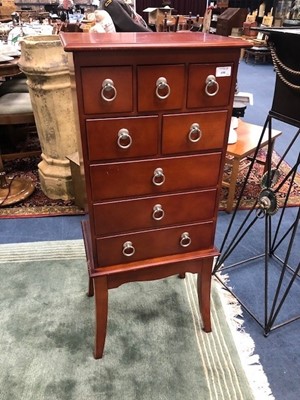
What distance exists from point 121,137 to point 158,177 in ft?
0.56

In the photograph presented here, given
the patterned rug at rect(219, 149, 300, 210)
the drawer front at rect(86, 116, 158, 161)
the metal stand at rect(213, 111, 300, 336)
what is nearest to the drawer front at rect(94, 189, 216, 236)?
the drawer front at rect(86, 116, 158, 161)

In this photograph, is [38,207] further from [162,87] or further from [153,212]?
[162,87]

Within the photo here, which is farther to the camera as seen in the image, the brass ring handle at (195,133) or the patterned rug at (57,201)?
the patterned rug at (57,201)

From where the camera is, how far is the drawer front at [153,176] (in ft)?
3.06

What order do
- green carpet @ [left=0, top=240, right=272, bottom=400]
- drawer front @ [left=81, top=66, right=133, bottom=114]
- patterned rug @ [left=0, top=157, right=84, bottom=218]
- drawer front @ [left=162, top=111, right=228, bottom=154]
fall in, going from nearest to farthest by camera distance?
1. drawer front @ [left=81, top=66, right=133, bottom=114]
2. drawer front @ [left=162, top=111, right=228, bottom=154]
3. green carpet @ [left=0, top=240, right=272, bottom=400]
4. patterned rug @ [left=0, top=157, right=84, bottom=218]

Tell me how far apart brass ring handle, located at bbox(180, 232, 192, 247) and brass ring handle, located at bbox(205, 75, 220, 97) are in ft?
1.47

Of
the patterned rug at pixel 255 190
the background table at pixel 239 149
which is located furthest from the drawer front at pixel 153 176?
the patterned rug at pixel 255 190

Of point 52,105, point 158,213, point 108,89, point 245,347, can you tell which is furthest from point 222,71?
point 52,105

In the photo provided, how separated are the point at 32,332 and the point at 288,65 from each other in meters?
1.35

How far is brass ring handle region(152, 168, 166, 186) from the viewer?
3.17 feet

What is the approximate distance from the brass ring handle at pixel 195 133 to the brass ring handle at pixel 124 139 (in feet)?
0.57

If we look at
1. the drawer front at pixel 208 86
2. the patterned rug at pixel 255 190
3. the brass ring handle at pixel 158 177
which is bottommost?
the patterned rug at pixel 255 190

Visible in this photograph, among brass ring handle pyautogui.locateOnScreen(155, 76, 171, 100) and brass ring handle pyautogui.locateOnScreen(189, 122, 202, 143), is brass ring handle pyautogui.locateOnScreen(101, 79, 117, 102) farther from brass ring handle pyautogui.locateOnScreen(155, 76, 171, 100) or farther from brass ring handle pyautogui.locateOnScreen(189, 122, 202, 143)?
brass ring handle pyautogui.locateOnScreen(189, 122, 202, 143)

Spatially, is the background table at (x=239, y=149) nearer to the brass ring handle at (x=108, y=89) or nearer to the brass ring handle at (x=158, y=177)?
the brass ring handle at (x=158, y=177)
